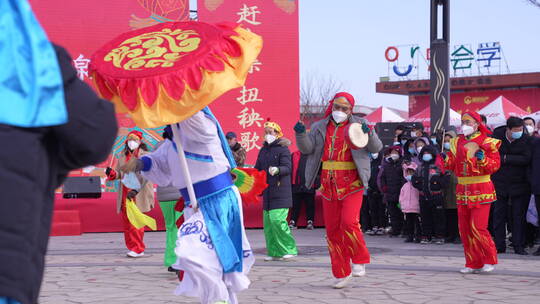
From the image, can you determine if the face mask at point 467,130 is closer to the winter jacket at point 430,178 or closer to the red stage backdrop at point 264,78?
the winter jacket at point 430,178

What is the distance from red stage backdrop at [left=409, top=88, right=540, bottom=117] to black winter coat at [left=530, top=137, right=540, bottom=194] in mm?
31257

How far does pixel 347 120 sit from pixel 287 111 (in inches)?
392

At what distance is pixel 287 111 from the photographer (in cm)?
1812

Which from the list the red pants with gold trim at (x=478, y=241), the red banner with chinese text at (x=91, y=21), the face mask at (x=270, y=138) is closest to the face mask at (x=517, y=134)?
the red pants with gold trim at (x=478, y=241)

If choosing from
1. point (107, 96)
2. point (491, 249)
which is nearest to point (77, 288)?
point (107, 96)

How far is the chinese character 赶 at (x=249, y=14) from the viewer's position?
707 inches

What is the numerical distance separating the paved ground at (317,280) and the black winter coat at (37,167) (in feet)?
16.3

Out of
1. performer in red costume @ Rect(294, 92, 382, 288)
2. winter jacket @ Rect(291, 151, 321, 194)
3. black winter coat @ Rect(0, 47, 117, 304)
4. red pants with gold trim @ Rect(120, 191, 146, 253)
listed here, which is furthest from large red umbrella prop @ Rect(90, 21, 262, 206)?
winter jacket @ Rect(291, 151, 321, 194)

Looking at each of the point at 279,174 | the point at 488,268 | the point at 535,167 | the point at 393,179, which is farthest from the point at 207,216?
the point at 393,179

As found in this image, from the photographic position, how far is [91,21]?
17500mm

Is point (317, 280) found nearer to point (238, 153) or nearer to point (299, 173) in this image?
point (238, 153)

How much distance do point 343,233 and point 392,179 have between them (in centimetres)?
585

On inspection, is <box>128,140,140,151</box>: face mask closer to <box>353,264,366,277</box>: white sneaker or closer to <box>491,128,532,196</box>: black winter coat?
→ <box>353,264,366,277</box>: white sneaker

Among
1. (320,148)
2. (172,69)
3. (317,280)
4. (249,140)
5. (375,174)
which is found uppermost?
(172,69)
